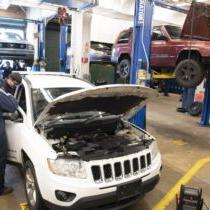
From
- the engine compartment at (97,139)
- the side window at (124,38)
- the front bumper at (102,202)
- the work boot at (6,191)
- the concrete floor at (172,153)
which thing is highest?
the side window at (124,38)

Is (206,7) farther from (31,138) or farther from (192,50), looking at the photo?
(31,138)

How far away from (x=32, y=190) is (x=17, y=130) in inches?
31.2

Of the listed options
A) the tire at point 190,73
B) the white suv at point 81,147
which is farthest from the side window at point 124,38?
the white suv at point 81,147

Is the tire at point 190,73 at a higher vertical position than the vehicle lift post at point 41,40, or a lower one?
lower

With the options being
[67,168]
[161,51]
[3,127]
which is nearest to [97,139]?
[67,168]

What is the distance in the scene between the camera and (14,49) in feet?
40.7

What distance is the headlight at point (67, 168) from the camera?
2.95 metres

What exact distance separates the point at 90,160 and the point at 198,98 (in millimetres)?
8637

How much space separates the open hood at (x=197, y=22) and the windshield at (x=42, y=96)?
350 centimetres

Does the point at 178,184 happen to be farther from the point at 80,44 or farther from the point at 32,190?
the point at 80,44

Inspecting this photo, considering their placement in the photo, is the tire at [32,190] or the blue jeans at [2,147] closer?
the tire at [32,190]

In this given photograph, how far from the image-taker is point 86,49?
10.2 m

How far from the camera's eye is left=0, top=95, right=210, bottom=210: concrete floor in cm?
392

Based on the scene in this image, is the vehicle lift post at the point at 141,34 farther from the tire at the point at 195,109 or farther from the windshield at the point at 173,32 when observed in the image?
the tire at the point at 195,109
